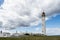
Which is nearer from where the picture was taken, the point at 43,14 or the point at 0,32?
the point at 43,14

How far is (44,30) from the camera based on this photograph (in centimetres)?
6359

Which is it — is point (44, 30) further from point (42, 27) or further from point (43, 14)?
point (43, 14)

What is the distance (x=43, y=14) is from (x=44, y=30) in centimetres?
707

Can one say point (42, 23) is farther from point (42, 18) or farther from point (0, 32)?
point (0, 32)

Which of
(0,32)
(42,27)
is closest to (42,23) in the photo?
(42,27)

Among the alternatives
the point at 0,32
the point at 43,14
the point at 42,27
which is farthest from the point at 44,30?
the point at 0,32

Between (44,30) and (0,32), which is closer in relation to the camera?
(44,30)

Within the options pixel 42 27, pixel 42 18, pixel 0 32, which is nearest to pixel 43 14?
pixel 42 18

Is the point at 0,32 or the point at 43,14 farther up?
the point at 43,14

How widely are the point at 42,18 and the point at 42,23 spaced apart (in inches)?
94.8

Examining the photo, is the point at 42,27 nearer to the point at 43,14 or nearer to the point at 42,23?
the point at 42,23

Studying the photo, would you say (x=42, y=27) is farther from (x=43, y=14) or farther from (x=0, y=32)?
(x=0, y=32)

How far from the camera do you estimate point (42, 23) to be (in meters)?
64.1

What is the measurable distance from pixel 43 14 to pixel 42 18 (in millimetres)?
1819
